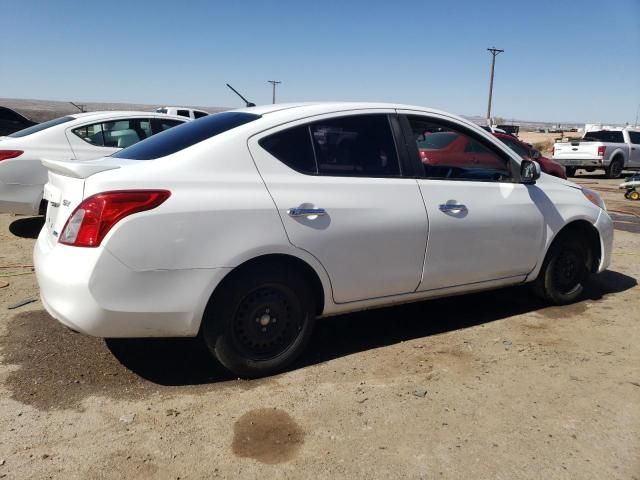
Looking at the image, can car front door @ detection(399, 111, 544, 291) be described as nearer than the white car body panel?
No

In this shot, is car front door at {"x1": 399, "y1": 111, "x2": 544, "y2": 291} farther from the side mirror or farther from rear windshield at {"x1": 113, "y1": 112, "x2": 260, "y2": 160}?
rear windshield at {"x1": 113, "y1": 112, "x2": 260, "y2": 160}

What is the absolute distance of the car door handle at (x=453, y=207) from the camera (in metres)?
3.96

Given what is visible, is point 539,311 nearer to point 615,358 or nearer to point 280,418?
point 615,358

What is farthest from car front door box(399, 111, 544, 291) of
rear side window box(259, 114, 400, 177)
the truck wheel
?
the truck wheel

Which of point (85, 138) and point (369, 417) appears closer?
point (369, 417)

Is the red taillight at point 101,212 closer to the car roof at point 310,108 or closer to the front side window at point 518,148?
the car roof at point 310,108

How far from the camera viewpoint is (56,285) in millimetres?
3070

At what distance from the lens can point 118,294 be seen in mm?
2990

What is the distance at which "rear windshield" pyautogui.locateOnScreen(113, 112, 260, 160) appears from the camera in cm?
343

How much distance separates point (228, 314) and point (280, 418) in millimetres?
650

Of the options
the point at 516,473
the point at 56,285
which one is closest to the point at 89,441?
the point at 56,285

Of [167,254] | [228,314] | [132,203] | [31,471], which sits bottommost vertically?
[31,471]

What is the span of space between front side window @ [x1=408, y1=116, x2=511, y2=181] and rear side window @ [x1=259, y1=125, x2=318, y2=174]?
2.83ft

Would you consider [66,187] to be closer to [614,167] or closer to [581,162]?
[581,162]
